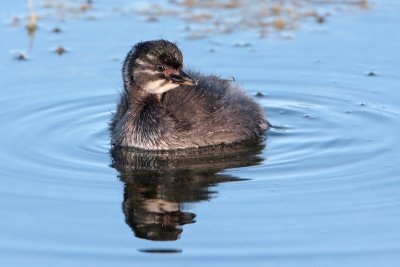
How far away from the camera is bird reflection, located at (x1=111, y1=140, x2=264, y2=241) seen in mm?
9961

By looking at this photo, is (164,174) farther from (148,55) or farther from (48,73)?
(48,73)

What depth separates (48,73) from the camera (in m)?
14.9

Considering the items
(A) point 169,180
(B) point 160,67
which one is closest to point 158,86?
(B) point 160,67

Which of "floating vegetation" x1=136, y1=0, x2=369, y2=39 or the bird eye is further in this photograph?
"floating vegetation" x1=136, y1=0, x2=369, y2=39

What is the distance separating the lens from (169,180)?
11188 mm

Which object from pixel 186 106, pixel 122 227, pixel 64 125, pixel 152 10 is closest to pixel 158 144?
pixel 186 106

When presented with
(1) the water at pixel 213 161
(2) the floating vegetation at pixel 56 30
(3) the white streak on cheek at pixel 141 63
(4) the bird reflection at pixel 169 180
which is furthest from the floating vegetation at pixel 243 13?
(4) the bird reflection at pixel 169 180

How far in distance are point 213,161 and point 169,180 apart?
31.5 inches

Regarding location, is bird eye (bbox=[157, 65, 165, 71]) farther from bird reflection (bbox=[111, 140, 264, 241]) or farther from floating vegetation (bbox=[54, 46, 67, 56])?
floating vegetation (bbox=[54, 46, 67, 56])

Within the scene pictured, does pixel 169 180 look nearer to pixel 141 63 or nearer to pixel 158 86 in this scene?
pixel 158 86

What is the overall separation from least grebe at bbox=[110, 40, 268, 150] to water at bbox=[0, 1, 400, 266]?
224 mm

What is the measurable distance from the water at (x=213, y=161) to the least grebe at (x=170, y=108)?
224mm

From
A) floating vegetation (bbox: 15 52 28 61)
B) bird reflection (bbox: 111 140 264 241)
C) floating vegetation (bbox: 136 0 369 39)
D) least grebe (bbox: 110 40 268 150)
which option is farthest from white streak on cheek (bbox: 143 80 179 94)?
floating vegetation (bbox: 136 0 369 39)

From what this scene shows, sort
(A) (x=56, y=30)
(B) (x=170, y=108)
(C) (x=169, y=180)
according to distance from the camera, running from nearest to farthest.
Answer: (C) (x=169, y=180) < (B) (x=170, y=108) < (A) (x=56, y=30)
